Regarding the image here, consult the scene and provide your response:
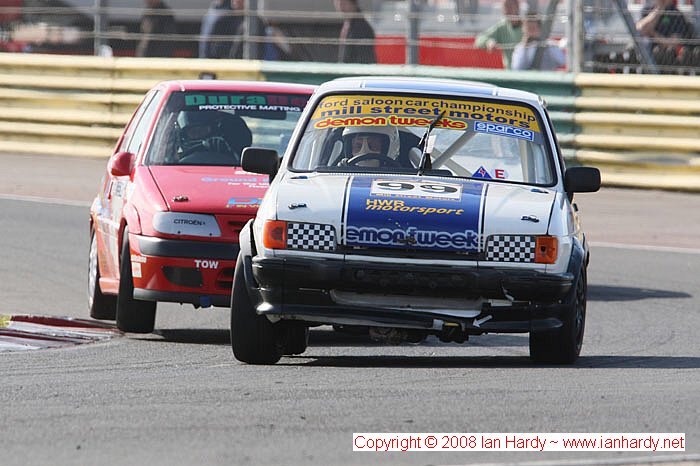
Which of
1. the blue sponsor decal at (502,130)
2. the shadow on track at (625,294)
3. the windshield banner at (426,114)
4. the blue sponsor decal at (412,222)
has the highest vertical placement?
the windshield banner at (426,114)

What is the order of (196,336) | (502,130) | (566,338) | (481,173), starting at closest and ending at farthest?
(566,338)
(481,173)
(502,130)
(196,336)

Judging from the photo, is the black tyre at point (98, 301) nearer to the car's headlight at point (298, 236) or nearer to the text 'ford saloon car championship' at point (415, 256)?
the text 'ford saloon car championship' at point (415, 256)

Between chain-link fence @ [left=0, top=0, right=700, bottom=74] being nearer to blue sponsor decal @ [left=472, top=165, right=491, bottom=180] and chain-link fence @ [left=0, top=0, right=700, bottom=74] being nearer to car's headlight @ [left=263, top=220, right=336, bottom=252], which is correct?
blue sponsor decal @ [left=472, top=165, right=491, bottom=180]

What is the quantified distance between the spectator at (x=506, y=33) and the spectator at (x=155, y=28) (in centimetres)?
436

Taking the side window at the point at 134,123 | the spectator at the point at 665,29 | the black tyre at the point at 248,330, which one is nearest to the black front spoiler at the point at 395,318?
the black tyre at the point at 248,330

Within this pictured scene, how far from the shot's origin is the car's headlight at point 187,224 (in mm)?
9305

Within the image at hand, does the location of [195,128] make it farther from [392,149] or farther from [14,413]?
[14,413]

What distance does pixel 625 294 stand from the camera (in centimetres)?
1212

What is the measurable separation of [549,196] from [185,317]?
3631mm

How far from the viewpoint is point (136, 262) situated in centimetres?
938

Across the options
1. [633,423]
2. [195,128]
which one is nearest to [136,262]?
[195,128]

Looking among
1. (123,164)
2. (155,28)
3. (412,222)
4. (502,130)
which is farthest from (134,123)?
(155,28)

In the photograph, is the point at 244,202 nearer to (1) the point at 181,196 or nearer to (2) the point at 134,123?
(1) the point at 181,196

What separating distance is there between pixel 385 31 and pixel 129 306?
34.2 ft
